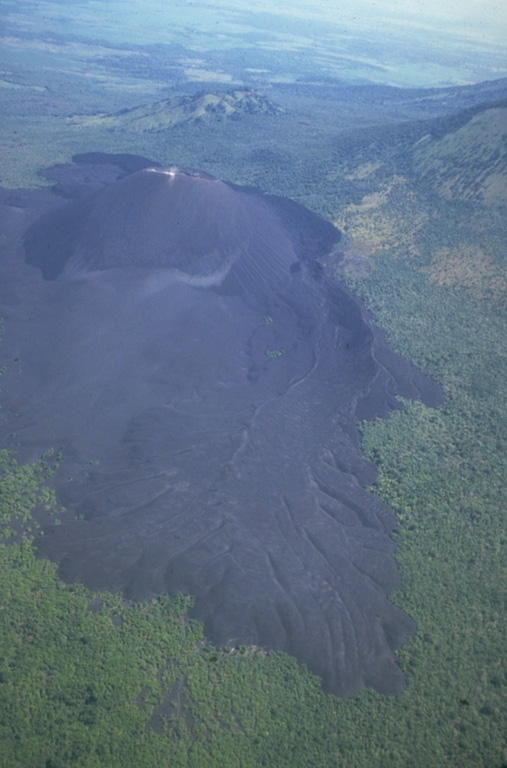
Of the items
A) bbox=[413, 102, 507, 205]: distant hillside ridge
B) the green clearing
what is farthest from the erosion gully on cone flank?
bbox=[413, 102, 507, 205]: distant hillside ridge

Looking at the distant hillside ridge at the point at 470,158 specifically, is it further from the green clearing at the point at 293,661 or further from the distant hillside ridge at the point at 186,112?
the distant hillside ridge at the point at 186,112

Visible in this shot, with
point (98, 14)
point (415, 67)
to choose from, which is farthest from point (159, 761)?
point (98, 14)

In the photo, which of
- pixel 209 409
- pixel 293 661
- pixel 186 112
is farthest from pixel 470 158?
pixel 293 661

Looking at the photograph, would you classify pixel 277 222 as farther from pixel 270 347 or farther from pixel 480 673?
pixel 480 673

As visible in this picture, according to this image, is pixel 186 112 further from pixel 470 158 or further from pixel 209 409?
pixel 209 409

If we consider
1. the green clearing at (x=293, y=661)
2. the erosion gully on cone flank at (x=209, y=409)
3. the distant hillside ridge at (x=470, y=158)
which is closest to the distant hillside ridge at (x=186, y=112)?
the distant hillside ridge at (x=470, y=158)

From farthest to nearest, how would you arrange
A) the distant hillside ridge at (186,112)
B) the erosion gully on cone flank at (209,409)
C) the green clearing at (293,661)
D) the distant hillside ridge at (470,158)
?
the distant hillside ridge at (186,112)
the distant hillside ridge at (470,158)
the erosion gully on cone flank at (209,409)
the green clearing at (293,661)
